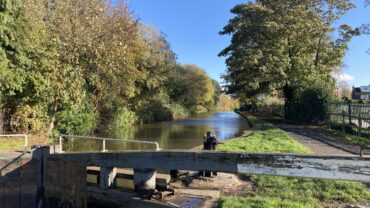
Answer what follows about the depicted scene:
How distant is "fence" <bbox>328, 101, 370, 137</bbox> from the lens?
1667 centimetres

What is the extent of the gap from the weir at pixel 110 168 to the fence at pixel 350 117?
11.0 meters

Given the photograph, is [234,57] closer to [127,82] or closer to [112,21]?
[127,82]

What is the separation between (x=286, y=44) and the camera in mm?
30297

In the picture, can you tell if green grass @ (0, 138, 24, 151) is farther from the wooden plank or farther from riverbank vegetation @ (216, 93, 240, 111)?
riverbank vegetation @ (216, 93, 240, 111)

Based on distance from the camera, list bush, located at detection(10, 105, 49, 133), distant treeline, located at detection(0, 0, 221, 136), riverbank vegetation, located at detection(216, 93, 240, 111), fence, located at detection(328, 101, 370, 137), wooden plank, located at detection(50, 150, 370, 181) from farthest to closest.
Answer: riverbank vegetation, located at detection(216, 93, 240, 111)
bush, located at detection(10, 105, 49, 133)
fence, located at detection(328, 101, 370, 137)
distant treeline, located at detection(0, 0, 221, 136)
wooden plank, located at detection(50, 150, 370, 181)

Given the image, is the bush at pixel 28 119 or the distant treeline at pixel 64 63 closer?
the distant treeline at pixel 64 63

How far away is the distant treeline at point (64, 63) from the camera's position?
1437 centimetres

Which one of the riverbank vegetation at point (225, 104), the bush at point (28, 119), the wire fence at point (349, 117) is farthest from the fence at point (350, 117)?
the riverbank vegetation at point (225, 104)

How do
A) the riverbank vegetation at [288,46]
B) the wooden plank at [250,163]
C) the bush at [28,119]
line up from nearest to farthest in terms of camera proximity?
1. the wooden plank at [250,163]
2. the bush at [28,119]
3. the riverbank vegetation at [288,46]

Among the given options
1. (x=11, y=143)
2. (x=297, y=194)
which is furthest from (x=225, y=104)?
(x=297, y=194)

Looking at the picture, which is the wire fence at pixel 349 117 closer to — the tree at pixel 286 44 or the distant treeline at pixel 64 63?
the tree at pixel 286 44

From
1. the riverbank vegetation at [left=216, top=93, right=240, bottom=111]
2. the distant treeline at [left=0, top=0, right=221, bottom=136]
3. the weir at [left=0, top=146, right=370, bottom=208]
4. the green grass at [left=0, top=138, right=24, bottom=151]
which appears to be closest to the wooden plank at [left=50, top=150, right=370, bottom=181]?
the weir at [left=0, top=146, right=370, bottom=208]

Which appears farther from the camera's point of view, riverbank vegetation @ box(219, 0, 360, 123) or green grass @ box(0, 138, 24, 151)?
riverbank vegetation @ box(219, 0, 360, 123)

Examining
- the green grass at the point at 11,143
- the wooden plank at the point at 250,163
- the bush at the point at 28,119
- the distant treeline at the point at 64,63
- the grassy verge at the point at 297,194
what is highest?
the distant treeline at the point at 64,63
